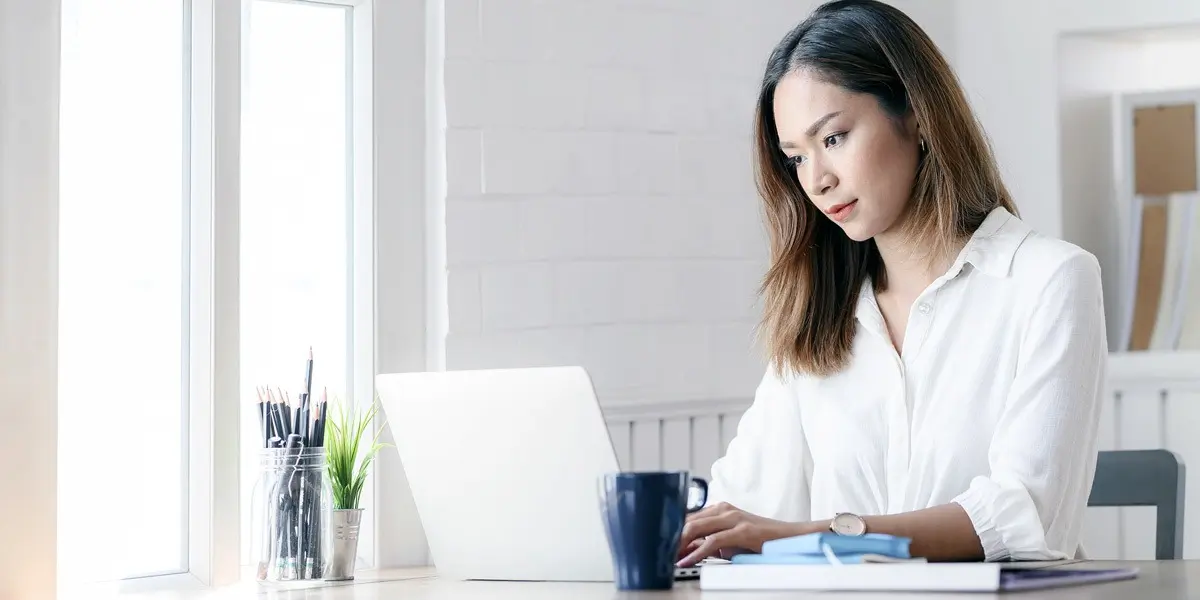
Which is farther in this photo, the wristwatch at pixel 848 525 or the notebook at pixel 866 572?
the wristwatch at pixel 848 525

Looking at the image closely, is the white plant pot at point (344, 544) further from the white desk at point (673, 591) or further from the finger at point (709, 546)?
the finger at point (709, 546)

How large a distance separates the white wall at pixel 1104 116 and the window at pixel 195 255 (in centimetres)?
146

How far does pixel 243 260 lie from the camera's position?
218 cm

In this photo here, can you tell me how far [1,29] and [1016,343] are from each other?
1.41 meters

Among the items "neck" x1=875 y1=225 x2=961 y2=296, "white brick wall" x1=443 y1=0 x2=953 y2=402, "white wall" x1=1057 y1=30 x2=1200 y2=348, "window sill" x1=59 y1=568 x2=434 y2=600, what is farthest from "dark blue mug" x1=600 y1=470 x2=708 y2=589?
"white wall" x1=1057 y1=30 x2=1200 y2=348

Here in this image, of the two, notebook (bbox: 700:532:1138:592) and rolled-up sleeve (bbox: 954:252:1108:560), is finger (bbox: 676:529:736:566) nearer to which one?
notebook (bbox: 700:532:1138:592)

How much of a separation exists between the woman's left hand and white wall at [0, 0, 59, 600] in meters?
0.89

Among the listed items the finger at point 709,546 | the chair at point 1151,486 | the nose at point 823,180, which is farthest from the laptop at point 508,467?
the chair at point 1151,486

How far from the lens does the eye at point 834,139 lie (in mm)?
1739

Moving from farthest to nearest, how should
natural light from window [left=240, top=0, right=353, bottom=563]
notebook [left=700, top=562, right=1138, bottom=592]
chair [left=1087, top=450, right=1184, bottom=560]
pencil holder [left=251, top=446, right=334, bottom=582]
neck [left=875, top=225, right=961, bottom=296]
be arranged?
natural light from window [left=240, top=0, right=353, bottom=563] → chair [left=1087, top=450, right=1184, bottom=560] → neck [left=875, top=225, right=961, bottom=296] → pencil holder [left=251, top=446, right=334, bottom=582] → notebook [left=700, top=562, right=1138, bottom=592]

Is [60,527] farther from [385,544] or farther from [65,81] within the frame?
[65,81]

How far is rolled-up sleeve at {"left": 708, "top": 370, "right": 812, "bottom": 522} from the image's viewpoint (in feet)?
6.14

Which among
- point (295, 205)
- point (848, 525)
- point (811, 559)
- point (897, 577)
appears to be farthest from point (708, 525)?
point (295, 205)

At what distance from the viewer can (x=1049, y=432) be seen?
1525mm
